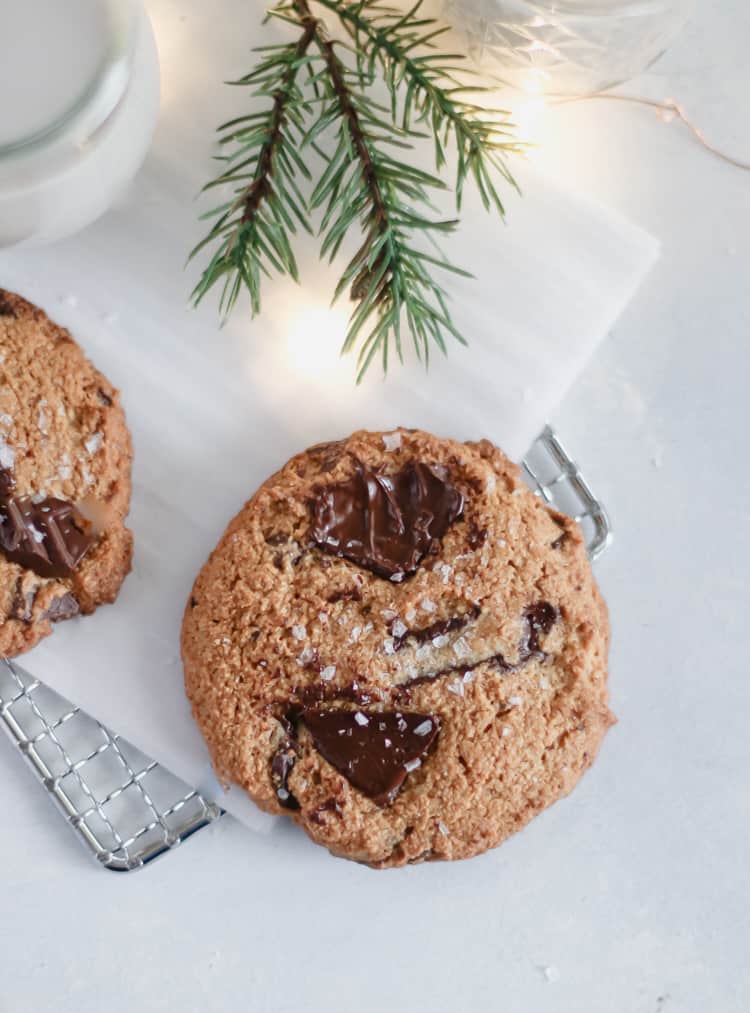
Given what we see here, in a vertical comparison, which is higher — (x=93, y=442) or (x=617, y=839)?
(x=93, y=442)

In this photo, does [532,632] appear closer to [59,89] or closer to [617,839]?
[617,839]

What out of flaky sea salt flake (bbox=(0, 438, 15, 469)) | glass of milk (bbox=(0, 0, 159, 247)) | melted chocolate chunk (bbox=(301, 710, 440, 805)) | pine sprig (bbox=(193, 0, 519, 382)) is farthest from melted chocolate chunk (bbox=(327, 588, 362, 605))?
glass of milk (bbox=(0, 0, 159, 247))

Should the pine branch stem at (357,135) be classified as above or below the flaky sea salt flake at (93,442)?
above

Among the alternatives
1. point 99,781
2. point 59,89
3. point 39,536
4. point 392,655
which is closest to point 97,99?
point 59,89

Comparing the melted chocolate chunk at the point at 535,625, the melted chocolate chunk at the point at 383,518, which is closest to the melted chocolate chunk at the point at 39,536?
the melted chocolate chunk at the point at 383,518

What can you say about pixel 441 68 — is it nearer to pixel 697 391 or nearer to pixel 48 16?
pixel 48 16

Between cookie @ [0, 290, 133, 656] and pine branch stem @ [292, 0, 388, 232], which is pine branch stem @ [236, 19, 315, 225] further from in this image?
cookie @ [0, 290, 133, 656]

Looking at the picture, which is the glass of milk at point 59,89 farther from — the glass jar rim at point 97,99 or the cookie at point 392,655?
the cookie at point 392,655
